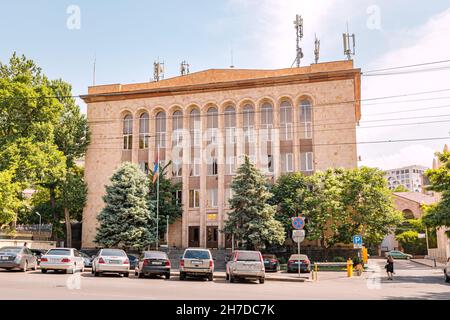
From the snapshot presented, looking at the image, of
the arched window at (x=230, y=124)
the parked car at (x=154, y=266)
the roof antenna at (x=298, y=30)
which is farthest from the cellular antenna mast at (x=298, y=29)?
the parked car at (x=154, y=266)

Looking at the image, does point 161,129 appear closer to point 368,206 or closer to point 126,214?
point 126,214

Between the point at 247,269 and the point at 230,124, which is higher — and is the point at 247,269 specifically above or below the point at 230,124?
below

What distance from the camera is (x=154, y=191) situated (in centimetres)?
4438

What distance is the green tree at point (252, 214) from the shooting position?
3606 cm

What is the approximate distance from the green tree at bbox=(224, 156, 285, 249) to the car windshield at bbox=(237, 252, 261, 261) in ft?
44.9

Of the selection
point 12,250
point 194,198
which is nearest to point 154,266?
point 12,250

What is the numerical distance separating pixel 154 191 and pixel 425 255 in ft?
132

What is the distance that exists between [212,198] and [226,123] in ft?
26.7

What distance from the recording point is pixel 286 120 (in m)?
45.1

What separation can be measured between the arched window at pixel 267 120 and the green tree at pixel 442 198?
18.9 meters

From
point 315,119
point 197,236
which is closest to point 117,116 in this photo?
point 197,236

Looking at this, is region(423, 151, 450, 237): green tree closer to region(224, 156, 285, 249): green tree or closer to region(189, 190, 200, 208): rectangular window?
region(224, 156, 285, 249): green tree

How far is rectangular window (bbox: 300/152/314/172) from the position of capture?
4369 centimetres

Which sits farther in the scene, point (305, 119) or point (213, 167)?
point (213, 167)
